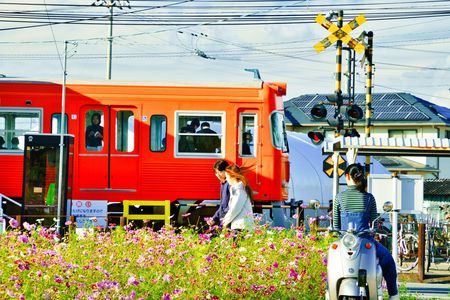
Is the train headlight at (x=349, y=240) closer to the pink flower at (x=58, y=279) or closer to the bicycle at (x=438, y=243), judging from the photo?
the pink flower at (x=58, y=279)

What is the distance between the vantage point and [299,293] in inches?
431

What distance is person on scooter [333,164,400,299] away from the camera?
10.2 m

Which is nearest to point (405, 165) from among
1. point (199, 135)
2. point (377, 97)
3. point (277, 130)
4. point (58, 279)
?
point (377, 97)

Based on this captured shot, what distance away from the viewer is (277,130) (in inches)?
872

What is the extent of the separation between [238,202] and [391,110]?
53.4 metres

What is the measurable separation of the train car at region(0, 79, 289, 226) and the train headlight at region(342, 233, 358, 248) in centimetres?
1214

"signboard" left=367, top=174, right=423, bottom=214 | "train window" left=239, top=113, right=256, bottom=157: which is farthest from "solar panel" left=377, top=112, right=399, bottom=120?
"signboard" left=367, top=174, right=423, bottom=214

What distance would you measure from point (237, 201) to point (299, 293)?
2646mm

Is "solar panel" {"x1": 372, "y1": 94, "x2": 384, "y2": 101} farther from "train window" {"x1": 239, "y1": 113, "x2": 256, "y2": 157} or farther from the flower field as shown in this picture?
the flower field

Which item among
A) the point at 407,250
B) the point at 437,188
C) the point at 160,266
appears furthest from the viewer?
the point at 437,188

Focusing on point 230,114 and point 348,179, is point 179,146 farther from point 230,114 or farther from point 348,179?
point 348,179

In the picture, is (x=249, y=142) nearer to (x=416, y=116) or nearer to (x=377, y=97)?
(x=416, y=116)

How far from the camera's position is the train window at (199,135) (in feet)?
72.2

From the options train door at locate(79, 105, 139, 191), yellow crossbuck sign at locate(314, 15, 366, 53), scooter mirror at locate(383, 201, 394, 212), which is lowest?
scooter mirror at locate(383, 201, 394, 212)
